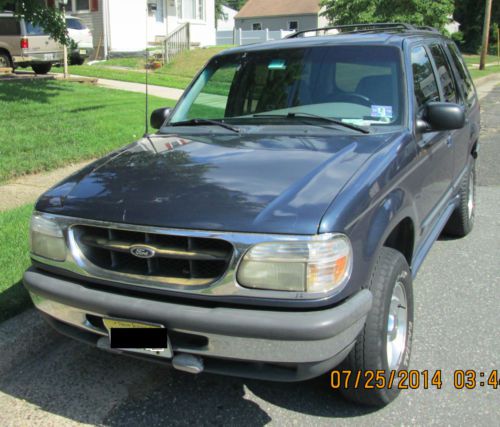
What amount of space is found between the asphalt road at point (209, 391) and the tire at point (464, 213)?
1427 mm

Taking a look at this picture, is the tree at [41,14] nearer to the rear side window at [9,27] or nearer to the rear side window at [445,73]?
the rear side window at [9,27]

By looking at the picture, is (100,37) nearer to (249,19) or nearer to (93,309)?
(93,309)

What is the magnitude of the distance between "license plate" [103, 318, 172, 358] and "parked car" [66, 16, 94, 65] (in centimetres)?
1931

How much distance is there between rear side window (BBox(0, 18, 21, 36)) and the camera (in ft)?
59.7

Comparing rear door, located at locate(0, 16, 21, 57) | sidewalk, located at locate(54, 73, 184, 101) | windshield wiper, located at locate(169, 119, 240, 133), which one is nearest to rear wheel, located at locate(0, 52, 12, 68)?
rear door, located at locate(0, 16, 21, 57)

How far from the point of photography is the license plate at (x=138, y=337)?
100 inches

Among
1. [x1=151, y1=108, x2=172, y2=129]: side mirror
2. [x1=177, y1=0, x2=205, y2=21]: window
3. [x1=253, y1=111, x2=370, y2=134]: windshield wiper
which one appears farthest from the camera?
[x1=177, y1=0, x2=205, y2=21]: window

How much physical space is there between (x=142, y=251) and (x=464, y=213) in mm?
3800

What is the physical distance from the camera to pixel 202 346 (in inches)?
99.4

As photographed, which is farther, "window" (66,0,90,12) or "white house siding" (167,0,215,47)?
"white house siding" (167,0,215,47)

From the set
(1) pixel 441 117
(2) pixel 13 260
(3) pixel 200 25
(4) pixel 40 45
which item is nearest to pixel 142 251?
(1) pixel 441 117

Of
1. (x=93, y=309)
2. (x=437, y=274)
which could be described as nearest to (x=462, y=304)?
(x=437, y=274)

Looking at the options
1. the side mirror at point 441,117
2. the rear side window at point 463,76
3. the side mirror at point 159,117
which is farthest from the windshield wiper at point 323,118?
the rear side window at point 463,76

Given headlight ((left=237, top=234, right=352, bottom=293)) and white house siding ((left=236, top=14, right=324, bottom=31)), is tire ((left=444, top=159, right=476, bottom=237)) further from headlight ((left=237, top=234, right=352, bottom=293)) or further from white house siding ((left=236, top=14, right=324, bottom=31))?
white house siding ((left=236, top=14, right=324, bottom=31))
